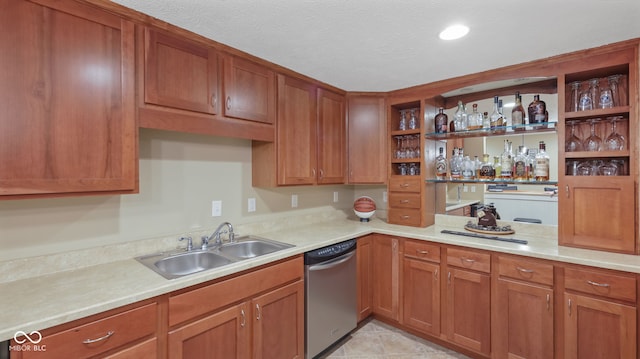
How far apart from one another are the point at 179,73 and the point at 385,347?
2545 mm

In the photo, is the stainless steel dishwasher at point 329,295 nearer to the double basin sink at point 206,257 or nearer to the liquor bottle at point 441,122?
the double basin sink at point 206,257

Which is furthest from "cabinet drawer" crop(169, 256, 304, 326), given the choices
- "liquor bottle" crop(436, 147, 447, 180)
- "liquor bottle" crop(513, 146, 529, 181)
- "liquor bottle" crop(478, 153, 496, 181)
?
"liquor bottle" crop(513, 146, 529, 181)

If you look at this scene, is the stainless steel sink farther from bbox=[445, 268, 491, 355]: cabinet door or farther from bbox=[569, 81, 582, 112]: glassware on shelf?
bbox=[569, 81, 582, 112]: glassware on shelf

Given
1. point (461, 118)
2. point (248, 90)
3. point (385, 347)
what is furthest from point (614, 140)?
point (248, 90)

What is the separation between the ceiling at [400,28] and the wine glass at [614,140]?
55cm

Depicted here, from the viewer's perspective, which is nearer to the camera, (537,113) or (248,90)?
(248,90)

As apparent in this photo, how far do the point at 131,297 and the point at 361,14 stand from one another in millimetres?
1755

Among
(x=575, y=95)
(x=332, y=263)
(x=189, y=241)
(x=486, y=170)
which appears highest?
(x=575, y=95)

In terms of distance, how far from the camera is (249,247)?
2.26 m

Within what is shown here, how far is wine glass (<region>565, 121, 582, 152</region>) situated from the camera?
2150 mm

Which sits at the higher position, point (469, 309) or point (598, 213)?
point (598, 213)

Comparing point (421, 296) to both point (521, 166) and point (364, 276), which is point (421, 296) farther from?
point (521, 166)

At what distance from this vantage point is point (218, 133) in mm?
1935

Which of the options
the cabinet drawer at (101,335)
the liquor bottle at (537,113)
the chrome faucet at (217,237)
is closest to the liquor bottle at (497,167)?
the liquor bottle at (537,113)
